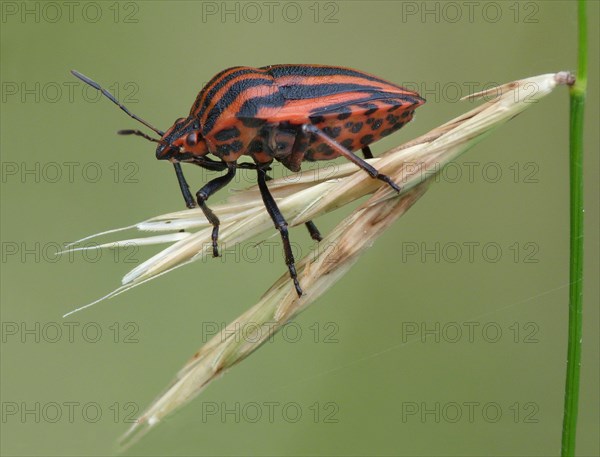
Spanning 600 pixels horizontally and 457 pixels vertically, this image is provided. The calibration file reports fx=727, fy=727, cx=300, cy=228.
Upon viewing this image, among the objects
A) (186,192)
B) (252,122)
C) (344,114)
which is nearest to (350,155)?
(344,114)

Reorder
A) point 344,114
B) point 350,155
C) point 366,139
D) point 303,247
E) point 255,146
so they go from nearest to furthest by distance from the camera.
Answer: point 350,155, point 344,114, point 366,139, point 255,146, point 303,247

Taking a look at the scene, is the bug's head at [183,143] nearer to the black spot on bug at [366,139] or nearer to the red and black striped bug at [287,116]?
the red and black striped bug at [287,116]

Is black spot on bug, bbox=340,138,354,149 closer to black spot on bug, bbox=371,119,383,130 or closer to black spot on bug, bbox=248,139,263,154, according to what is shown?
black spot on bug, bbox=371,119,383,130

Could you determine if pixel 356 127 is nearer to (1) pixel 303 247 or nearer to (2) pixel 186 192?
(2) pixel 186 192

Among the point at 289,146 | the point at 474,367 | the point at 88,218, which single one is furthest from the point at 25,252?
the point at 474,367

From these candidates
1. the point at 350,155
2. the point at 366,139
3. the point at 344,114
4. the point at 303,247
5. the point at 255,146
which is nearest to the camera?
the point at 350,155

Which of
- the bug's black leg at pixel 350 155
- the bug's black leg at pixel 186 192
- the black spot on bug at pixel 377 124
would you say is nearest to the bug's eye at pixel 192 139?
the bug's black leg at pixel 186 192

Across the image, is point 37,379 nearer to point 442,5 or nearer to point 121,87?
point 121,87
